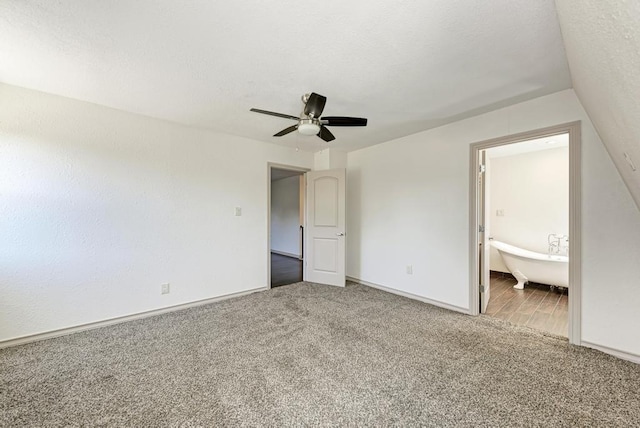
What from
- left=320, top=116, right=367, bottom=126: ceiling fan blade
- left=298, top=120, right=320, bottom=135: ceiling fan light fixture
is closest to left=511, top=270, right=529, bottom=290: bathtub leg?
left=320, top=116, right=367, bottom=126: ceiling fan blade

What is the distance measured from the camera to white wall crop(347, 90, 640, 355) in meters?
2.11

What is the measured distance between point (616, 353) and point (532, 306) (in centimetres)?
124

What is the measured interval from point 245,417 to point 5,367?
211 centimetres

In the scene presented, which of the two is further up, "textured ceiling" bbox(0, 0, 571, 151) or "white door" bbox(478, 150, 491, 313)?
"textured ceiling" bbox(0, 0, 571, 151)

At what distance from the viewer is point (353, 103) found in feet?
8.55

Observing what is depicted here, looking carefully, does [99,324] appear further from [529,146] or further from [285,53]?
[529,146]

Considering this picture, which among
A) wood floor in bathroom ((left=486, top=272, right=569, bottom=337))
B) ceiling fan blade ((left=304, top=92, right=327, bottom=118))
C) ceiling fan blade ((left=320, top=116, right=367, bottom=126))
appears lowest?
wood floor in bathroom ((left=486, top=272, right=569, bottom=337))

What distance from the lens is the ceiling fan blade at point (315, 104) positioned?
2.04 metres

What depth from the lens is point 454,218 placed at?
10.4 feet

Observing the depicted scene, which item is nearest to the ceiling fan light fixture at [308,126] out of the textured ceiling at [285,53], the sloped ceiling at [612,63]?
the textured ceiling at [285,53]

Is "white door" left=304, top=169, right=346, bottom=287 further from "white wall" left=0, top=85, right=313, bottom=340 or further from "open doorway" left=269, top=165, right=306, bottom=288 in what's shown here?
"open doorway" left=269, top=165, right=306, bottom=288

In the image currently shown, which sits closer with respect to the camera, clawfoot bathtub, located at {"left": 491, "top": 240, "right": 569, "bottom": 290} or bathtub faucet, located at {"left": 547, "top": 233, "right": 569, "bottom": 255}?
clawfoot bathtub, located at {"left": 491, "top": 240, "right": 569, "bottom": 290}

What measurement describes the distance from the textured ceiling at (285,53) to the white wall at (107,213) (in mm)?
354

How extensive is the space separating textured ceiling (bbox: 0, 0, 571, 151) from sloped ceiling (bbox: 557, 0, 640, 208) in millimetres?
268
